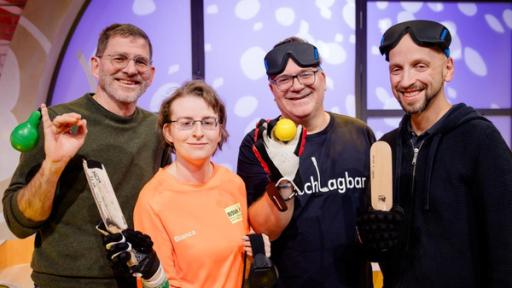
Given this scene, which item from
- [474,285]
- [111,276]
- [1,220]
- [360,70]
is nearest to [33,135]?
[111,276]

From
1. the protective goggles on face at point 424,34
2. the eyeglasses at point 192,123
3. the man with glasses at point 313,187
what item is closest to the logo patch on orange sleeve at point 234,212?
the man with glasses at point 313,187

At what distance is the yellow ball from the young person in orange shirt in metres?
0.23

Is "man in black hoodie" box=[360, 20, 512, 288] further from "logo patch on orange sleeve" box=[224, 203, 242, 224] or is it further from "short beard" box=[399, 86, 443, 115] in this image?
"logo patch on orange sleeve" box=[224, 203, 242, 224]

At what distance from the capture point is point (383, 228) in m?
1.49

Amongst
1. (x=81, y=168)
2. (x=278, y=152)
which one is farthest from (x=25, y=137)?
(x=278, y=152)

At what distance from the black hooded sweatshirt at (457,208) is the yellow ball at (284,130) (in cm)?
45

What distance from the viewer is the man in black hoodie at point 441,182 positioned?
4.62 ft

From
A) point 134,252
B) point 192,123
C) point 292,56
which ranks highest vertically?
point 292,56

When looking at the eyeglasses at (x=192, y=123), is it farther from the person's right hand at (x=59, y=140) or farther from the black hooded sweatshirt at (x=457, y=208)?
the black hooded sweatshirt at (x=457, y=208)

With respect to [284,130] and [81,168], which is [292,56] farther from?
[81,168]

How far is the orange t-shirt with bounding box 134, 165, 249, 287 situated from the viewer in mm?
1460

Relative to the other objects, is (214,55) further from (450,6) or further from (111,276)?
(111,276)

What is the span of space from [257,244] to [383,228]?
0.42 meters

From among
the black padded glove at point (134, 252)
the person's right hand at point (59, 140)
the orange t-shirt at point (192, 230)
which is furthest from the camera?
the person's right hand at point (59, 140)
